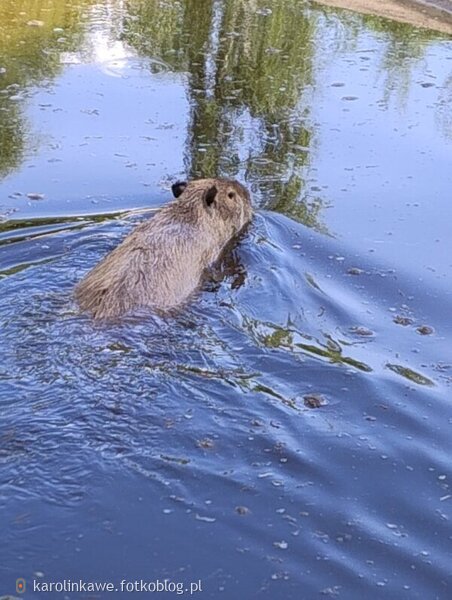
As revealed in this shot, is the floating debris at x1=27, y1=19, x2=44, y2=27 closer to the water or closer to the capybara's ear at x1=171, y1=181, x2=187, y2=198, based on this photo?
the water

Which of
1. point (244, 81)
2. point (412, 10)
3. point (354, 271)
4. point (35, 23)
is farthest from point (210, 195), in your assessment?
point (412, 10)

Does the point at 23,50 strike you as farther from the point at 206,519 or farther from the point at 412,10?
the point at 206,519

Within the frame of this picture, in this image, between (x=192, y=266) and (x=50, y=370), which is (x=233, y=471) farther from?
(x=192, y=266)

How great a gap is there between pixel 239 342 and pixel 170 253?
0.93 metres

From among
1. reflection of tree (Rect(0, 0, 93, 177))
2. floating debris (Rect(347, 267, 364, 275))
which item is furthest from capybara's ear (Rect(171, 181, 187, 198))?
reflection of tree (Rect(0, 0, 93, 177))

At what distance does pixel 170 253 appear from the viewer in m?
6.24

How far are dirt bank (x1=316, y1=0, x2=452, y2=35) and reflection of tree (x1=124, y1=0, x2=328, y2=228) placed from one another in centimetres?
89

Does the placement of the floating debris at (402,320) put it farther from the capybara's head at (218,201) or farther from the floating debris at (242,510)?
the floating debris at (242,510)

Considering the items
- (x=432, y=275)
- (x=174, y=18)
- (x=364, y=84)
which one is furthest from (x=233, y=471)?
(x=174, y=18)

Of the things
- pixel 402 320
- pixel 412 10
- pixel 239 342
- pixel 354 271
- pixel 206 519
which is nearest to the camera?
pixel 206 519

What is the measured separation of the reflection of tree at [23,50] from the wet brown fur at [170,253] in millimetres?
1840

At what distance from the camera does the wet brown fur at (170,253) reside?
5715 mm

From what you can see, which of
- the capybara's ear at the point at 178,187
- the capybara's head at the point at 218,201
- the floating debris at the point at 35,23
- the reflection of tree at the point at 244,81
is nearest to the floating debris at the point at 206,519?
the capybara's head at the point at 218,201

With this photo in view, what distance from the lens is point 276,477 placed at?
4.44 metres
